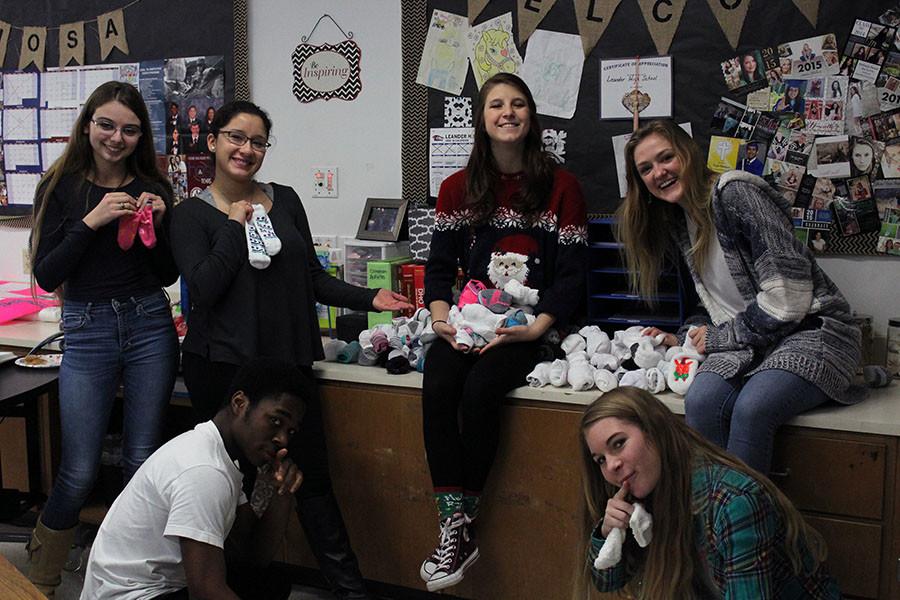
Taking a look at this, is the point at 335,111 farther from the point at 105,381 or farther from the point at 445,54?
the point at 105,381

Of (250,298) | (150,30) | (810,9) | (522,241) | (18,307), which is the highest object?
(150,30)

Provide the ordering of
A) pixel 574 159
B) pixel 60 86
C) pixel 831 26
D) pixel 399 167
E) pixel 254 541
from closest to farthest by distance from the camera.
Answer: pixel 254 541 → pixel 831 26 → pixel 574 159 → pixel 399 167 → pixel 60 86

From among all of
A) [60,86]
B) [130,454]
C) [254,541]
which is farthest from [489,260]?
[60,86]

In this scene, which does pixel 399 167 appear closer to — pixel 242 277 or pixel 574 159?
pixel 574 159

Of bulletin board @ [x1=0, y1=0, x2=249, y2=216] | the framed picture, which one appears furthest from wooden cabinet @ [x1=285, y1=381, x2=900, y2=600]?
bulletin board @ [x1=0, y1=0, x2=249, y2=216]

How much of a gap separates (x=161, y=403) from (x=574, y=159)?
1397 millimetres

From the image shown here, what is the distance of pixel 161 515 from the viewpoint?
180cm

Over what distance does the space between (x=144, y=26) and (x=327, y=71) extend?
33.0 inches

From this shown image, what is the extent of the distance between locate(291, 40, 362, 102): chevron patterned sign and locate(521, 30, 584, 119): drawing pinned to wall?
624 mm

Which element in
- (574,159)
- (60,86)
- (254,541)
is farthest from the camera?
(60,86)

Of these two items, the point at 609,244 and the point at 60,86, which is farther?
the point at 60,86

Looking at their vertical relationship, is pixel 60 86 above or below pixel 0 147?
above

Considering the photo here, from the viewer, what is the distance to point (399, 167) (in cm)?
311

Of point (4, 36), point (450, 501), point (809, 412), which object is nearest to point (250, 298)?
point (450, 501)
